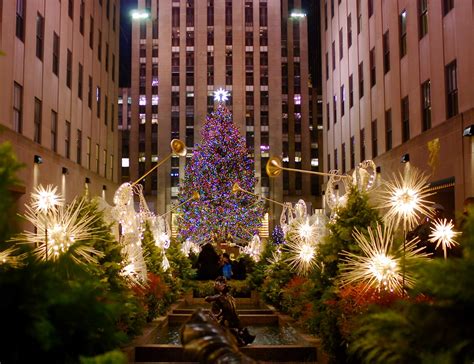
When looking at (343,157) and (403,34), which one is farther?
(343,157)

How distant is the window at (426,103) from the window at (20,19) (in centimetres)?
1704

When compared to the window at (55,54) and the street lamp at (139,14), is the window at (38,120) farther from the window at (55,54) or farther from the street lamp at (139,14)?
the street lamp at (139,14)

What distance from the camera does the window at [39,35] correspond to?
93.9 ft

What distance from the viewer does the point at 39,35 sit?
28891mm

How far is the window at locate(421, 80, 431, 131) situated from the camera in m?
25.1

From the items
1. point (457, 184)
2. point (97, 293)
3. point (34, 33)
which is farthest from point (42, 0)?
point (97, 293)

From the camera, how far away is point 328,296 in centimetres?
1059

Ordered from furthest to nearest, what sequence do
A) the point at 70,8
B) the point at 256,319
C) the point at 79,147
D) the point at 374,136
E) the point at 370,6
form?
the point at 79,147 → the point at 70,8 → the point at 370,6 → the point at 374,136 → the point at 256,319

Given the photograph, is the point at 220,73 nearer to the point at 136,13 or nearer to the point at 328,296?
the point at 136,13

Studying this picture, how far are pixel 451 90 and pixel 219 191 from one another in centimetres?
3051

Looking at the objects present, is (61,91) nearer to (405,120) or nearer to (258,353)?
(405,120)

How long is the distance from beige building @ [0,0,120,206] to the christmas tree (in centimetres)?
676

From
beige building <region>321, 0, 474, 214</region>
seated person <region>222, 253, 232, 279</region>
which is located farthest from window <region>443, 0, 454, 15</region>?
seated person <region>222, 253, 232, 279</region>

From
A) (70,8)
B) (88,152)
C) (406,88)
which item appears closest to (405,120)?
(406,88)
